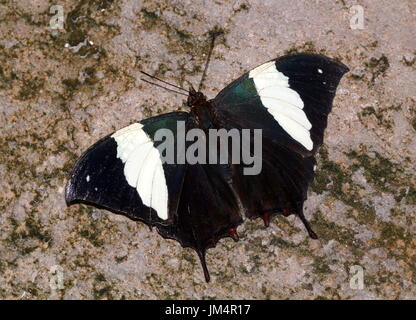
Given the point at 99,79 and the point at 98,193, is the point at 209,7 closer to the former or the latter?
the point at 99,79

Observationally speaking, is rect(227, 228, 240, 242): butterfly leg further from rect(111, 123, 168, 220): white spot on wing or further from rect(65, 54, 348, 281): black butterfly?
rect(111, 123, 168, 220): white spot on wing

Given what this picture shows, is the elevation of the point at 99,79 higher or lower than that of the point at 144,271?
higher

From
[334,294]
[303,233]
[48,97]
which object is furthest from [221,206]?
[48,97]

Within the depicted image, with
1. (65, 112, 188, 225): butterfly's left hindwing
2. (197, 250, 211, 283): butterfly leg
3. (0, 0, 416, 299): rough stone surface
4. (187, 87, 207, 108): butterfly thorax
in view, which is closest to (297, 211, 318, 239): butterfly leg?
(0, 0, 416, 299): rough stone surface

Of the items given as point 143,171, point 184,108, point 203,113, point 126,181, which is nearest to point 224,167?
point 203,113
